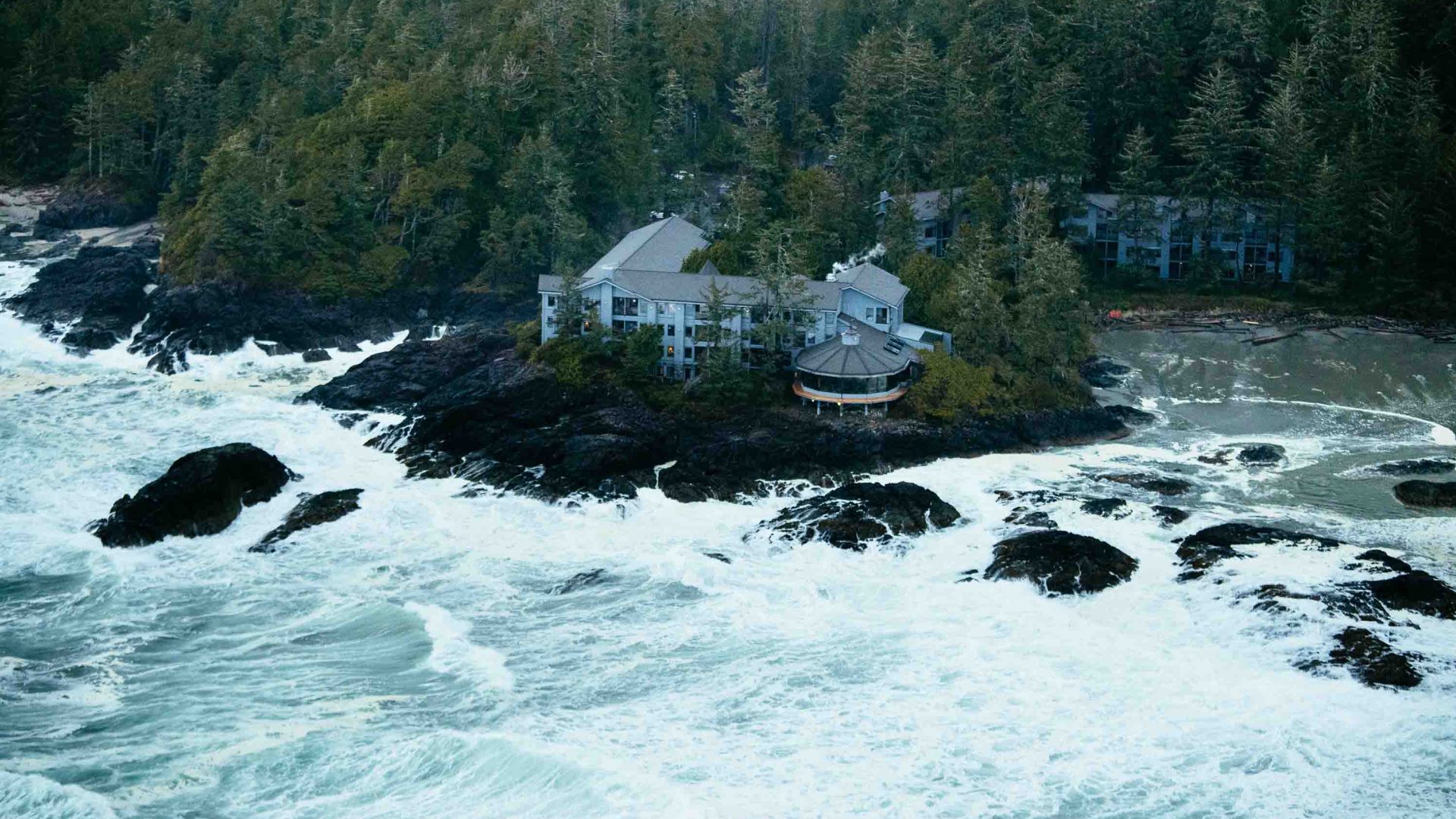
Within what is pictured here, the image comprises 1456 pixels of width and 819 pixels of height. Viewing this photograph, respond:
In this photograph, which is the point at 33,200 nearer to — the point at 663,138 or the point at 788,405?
the point at 663,138

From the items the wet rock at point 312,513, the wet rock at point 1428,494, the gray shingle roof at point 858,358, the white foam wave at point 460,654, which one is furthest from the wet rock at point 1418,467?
the wet rock at point 312,513

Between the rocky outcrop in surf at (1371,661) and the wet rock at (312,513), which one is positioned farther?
the wet rock at (312,513)

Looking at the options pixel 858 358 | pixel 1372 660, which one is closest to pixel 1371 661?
pixel 1372 660

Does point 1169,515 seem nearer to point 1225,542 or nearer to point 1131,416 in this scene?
point 1225,542

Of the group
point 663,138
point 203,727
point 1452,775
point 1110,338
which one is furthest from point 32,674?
point 663,138

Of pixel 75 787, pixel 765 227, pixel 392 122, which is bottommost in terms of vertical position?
pixel 75 787

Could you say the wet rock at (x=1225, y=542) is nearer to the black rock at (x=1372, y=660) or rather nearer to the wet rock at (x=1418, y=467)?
the black rock at (x=1372, y=660)

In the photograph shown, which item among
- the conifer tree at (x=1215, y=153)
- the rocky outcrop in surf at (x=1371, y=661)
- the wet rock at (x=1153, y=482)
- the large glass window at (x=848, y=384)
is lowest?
the rocky outcrop in surf at (x=1371, y=661)
